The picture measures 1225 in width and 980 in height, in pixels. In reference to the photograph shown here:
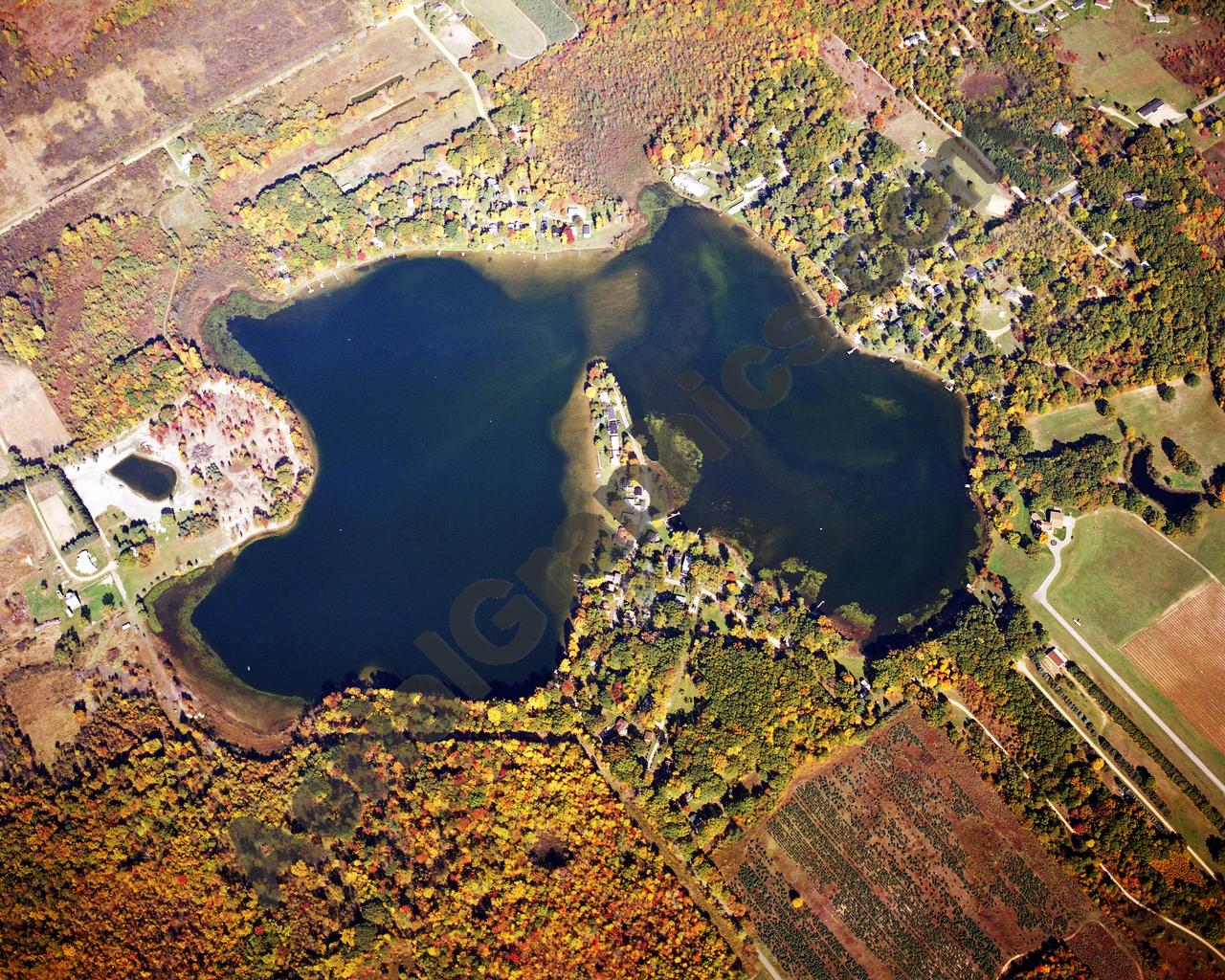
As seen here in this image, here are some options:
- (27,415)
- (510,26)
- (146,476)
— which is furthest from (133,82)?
(146,476)

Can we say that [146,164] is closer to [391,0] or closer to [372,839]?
[391,0]

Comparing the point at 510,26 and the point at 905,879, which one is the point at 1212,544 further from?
the point at 510,26

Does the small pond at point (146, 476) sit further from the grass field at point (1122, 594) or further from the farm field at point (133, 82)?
the grass field at point (1122, 594)

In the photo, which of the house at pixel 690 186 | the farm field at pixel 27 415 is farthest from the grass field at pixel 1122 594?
the farm field at pixel 27 415

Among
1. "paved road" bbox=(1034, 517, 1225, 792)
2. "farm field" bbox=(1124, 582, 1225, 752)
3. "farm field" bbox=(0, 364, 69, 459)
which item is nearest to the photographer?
"paved road" bbox=(1034, 517, 1225, 792)

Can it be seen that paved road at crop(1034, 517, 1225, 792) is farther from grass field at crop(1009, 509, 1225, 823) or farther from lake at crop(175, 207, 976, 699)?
lake at crop(175, 207, 976, 699)

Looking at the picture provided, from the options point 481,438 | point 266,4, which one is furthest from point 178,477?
point 266,4

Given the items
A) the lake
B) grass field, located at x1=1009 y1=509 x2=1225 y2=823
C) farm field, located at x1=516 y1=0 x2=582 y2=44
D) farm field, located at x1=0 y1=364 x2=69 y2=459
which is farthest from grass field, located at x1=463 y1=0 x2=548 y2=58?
grass field, located at x1=1009 y1=509 x2=1225 y2=823
